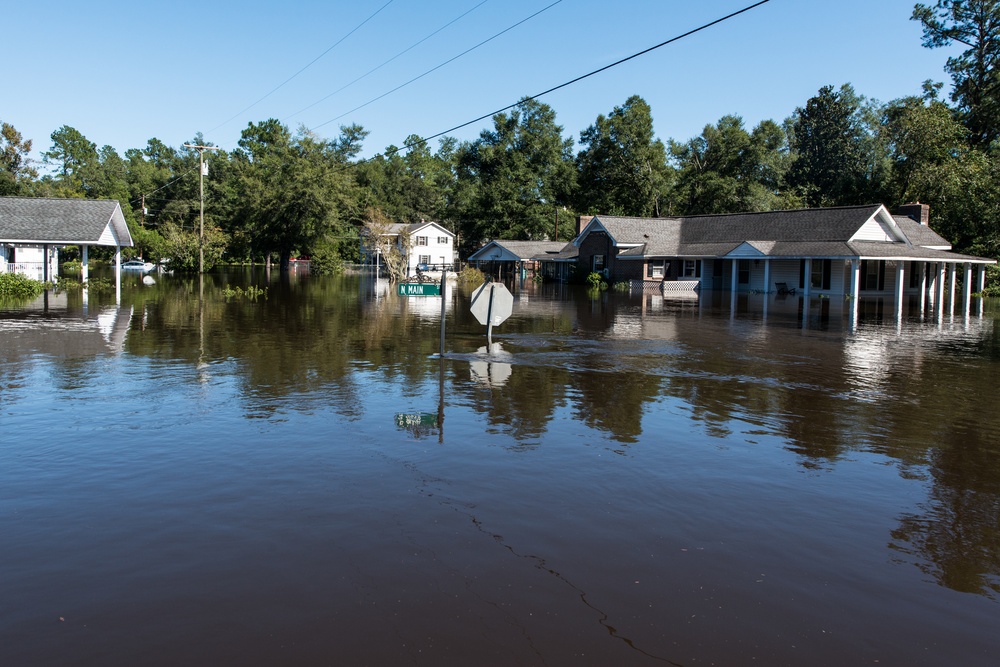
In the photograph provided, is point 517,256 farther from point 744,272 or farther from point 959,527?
Answer: point 959,527

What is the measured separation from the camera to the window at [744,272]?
56406 millimetres

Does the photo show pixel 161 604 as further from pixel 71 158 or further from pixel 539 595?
pixel 71 158

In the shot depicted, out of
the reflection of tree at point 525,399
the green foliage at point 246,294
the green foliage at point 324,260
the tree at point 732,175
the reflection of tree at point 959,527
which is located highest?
A: the tree at point 732,175

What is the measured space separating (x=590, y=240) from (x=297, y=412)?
57.5 m

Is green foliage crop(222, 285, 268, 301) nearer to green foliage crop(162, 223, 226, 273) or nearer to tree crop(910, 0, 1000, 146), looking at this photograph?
green foliage crop(162, 223, 226, 273)

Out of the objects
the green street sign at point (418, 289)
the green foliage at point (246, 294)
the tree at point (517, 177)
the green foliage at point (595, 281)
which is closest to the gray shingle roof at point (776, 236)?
the green foliage at point (595, 281)

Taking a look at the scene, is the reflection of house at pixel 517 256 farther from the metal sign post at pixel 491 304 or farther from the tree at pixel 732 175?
the metal sign post at pixel 491 304

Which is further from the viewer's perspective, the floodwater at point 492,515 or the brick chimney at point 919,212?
the brick chimney at point 919,212

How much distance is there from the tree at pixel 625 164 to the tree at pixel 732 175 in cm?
282

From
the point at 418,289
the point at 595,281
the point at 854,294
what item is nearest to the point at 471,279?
the point at 595,281

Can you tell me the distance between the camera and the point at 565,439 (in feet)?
34.7

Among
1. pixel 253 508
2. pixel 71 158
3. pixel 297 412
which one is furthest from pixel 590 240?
pixel 71 158

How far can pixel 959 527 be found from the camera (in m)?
7.35

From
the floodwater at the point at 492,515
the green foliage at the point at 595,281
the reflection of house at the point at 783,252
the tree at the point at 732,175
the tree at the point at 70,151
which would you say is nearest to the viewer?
the floodwater at the point at 492,515
